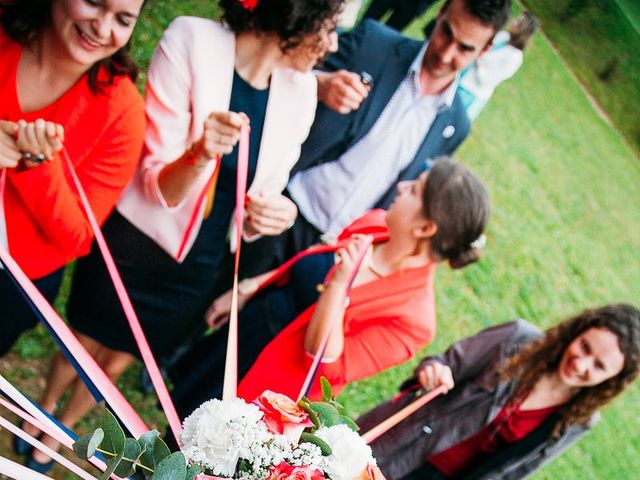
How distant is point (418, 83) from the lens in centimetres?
256

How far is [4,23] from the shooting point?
1699mm

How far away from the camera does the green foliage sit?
37.4 inches

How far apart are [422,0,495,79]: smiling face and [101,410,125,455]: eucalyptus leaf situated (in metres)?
1.93

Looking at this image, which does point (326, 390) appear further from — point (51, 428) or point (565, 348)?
point (565, 348)

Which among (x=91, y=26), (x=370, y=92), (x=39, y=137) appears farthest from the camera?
(x=370, y=92)

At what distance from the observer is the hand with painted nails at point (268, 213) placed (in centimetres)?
210

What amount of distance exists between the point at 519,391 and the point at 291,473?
1.63 metres

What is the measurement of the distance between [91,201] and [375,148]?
116cm

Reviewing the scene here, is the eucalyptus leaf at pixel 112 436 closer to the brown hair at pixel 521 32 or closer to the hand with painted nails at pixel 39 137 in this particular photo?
the hand with painted nails at pixel 39 137

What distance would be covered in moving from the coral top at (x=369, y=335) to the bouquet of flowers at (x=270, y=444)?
38.1 inches

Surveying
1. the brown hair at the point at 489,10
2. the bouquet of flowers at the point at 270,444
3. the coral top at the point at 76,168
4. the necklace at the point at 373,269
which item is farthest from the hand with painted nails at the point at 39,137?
the brown hair at the point at 489,10

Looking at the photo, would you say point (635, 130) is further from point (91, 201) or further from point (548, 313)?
point (91, 201)

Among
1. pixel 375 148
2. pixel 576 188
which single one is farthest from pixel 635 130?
pixel 375 148

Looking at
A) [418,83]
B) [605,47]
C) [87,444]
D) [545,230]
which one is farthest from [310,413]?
[605,47]
